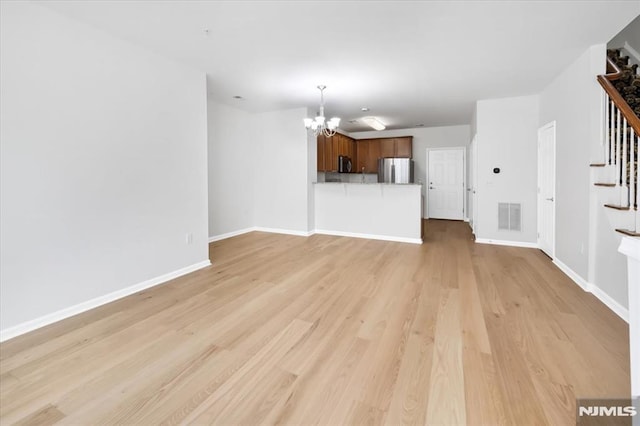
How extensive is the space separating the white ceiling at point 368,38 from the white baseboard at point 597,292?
254 cm

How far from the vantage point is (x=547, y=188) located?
4461 millimetres

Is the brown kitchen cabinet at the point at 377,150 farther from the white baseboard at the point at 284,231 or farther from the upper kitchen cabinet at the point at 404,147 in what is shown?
the white baseboard at the point at 284,231

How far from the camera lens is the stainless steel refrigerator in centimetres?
760

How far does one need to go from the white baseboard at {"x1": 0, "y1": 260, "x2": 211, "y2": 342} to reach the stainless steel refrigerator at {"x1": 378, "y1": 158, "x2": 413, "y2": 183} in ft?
18.7

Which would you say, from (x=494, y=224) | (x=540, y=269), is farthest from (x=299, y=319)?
(x=494, y=224)

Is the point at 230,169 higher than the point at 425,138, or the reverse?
the point at 425,138

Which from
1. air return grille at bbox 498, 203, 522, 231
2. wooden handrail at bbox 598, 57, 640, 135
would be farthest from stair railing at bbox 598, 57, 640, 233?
air return grille at bbox 498, 203, 522, 231

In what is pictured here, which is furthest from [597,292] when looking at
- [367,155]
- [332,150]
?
[367,155]

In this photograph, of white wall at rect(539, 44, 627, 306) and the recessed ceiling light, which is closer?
white wall at rect(539, 44, 627, 306)

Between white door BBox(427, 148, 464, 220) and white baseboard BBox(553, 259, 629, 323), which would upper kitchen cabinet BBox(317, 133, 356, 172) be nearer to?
white door BBox(427, 148, 464, 220)

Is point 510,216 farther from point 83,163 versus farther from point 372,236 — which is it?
point 83,163

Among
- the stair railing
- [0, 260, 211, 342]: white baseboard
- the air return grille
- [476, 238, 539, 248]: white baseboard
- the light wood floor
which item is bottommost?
the light wood floor

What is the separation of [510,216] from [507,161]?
98cm

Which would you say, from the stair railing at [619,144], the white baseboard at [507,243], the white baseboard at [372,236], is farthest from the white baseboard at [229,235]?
the stair railing at [619,144]
